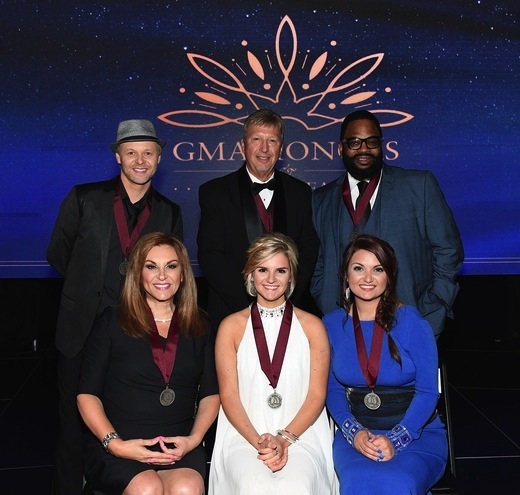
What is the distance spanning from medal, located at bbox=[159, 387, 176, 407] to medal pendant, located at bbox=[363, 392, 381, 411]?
85 cm

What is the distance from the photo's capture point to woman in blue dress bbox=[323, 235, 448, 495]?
3707mm

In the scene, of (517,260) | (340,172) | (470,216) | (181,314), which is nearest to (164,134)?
(340,172)

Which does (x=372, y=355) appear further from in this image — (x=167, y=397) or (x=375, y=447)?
(x=167, y=397)

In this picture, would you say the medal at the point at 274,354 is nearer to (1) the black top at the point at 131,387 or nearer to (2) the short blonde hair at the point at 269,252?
(2) the short blonde hair at the point at 269,252

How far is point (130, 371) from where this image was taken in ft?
12.2

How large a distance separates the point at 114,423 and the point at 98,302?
2.30ft

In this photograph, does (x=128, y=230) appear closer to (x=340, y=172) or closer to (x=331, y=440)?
(x=331, y=440)

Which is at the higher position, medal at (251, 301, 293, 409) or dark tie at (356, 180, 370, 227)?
dark tie at (356, 180, 370, 227)

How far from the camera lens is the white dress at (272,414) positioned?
3.73 m

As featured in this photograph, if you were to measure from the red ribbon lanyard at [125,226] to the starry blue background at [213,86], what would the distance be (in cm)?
303

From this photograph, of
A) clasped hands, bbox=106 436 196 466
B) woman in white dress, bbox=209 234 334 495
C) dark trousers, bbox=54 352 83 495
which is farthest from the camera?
dark trousers, bbox=54 352 83 495

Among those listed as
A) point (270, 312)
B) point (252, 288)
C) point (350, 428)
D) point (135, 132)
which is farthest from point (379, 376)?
point (135, 132)

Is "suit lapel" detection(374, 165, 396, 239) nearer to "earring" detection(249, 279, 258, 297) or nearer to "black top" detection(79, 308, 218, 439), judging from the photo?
"earring" detection(249, 279, 258, 297)

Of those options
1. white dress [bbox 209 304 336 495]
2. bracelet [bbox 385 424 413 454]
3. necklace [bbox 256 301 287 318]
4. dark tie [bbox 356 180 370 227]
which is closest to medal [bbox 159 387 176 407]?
white dress [bbox 209 304 336 495]
